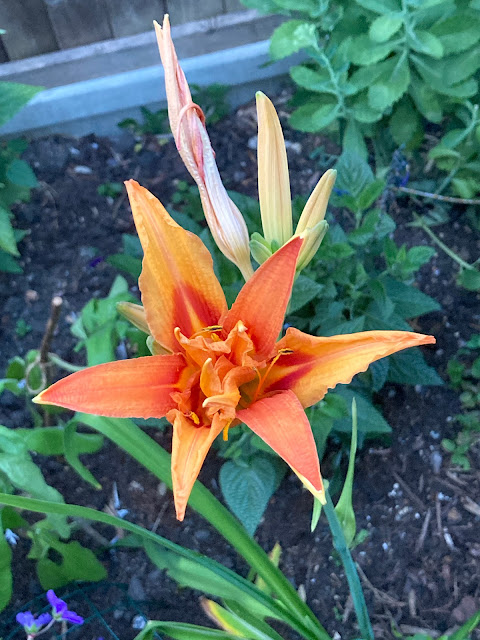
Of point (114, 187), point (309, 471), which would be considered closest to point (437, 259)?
point (114, 187)

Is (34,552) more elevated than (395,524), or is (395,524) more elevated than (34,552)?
(34,552)

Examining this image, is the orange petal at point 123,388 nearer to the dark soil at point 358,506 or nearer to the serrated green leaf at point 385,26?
the dark soil at point 358,506

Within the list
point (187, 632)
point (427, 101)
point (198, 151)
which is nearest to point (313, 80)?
point (427, 101)

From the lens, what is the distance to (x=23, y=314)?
1.84 metres

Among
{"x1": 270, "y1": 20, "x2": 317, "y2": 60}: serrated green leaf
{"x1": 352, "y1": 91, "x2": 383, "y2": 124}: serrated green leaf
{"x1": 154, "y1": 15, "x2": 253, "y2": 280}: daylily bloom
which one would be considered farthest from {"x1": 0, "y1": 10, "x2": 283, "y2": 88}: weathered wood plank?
{"x1": 154, "y1": 15, "x2": 253, "y2": 280}: daylily bloom

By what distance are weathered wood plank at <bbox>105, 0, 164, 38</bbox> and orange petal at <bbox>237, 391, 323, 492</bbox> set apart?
81.5 inches

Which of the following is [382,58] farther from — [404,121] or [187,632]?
[187,632]

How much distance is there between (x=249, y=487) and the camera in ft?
3.83

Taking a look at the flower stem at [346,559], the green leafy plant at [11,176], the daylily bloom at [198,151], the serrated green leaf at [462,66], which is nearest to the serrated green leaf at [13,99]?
the green leafy plant at [11,176]

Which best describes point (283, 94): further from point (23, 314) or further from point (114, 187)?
point (23, 314)

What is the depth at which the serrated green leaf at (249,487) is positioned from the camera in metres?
1.13

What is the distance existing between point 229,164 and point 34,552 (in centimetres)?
149

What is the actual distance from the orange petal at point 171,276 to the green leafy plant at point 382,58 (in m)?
1.13

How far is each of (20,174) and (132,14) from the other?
2.92ft
